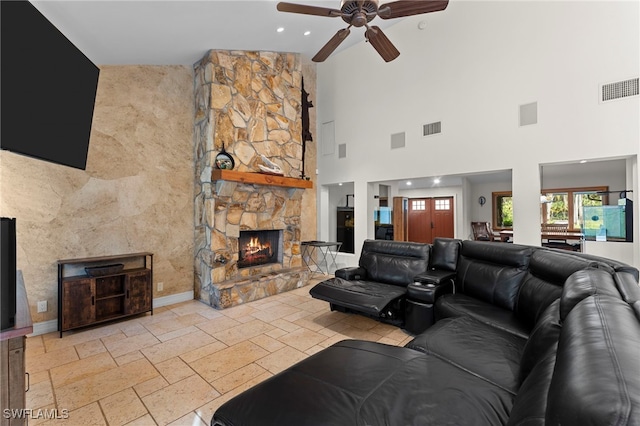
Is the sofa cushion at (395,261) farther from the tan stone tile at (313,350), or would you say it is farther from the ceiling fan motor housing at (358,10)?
the ceiling fan motor housing at (358,10)

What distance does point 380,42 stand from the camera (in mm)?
3178

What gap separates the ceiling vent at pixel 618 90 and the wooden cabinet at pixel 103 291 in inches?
235

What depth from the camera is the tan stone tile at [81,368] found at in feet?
7.66

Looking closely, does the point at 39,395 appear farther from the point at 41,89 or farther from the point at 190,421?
the point at 41,89

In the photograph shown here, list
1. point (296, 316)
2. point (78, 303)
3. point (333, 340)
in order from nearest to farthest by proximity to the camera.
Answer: point (333, 340) < point (78, 303) < point (296, 316)

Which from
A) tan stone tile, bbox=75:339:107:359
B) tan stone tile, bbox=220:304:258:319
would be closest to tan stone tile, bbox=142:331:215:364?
tan stone tile, bbox=75:339:107:359

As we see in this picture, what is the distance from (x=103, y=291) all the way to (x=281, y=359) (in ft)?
7.81

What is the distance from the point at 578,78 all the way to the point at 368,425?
4687 mm

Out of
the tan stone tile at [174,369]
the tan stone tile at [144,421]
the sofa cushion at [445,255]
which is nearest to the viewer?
the tan stone tile at [144,421]

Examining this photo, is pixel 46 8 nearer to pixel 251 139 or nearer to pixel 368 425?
pixel 251 139

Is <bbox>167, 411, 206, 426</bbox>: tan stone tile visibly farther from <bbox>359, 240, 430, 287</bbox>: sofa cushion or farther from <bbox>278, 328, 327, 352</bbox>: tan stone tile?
<bbox>359, 240, 430, 287</bbox>: sofa cushion

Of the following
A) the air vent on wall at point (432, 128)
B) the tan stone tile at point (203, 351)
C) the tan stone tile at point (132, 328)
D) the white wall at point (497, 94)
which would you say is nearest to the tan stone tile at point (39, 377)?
the tan stone tile at point (132, 328)

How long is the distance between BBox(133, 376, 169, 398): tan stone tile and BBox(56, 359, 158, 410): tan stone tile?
0.18ft

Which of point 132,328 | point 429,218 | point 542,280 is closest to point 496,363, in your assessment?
point 542,280
